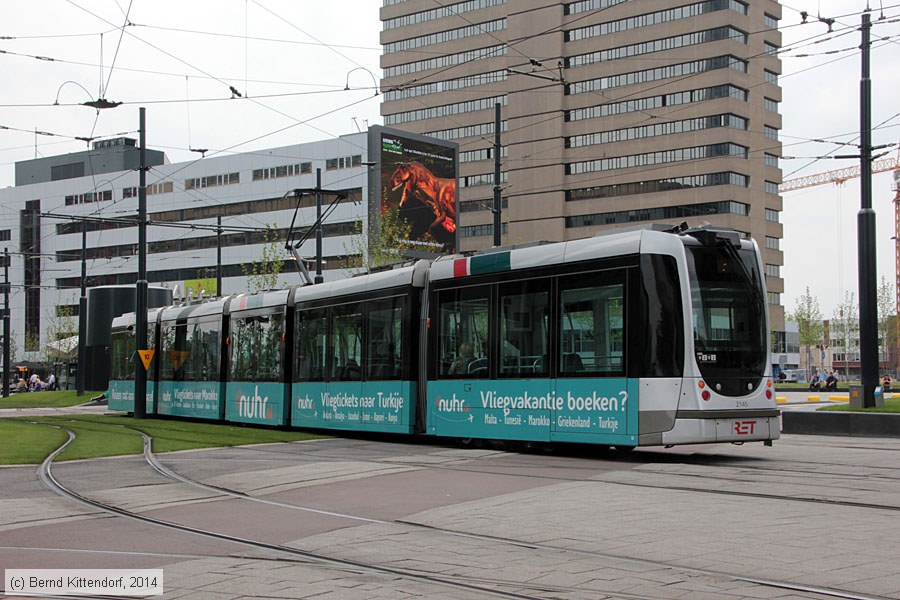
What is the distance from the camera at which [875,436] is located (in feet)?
63.8

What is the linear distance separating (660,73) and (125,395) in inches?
2867

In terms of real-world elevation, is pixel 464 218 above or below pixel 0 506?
above

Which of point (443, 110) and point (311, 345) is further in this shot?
point (443, 110)

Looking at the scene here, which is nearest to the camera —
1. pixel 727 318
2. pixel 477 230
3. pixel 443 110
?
pixel 727 318

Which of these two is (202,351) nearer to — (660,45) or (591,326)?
(591,326)

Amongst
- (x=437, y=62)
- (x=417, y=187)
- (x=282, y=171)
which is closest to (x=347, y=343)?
(x=417, y=187)

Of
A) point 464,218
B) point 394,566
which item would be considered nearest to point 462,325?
point 394,566

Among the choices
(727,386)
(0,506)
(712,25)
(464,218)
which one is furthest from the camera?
(464,218)

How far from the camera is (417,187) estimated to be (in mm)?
78875

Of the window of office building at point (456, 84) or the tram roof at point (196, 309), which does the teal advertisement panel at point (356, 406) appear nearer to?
the tram roof at point (196, 309)

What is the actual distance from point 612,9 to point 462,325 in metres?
86.3

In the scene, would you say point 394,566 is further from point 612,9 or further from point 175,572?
point 612,9

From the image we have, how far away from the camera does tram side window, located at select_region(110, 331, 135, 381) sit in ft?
102

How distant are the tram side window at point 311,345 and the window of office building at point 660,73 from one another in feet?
237
